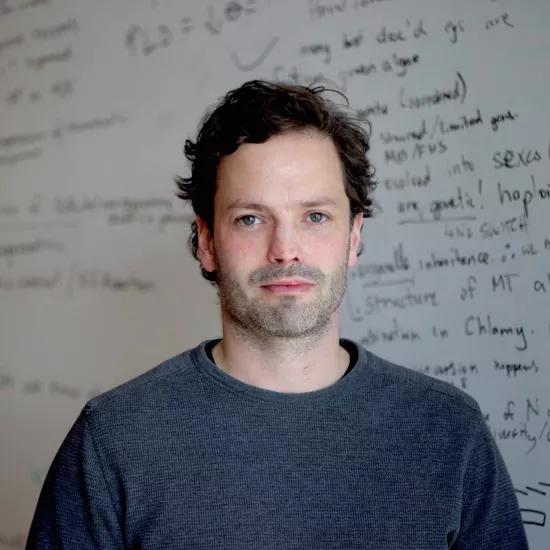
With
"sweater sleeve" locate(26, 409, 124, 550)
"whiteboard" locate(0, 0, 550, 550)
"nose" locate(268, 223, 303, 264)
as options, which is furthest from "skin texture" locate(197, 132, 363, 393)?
"whiteboard" locate(0, 0, 550, 550)

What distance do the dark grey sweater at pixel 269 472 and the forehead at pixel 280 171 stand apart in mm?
303

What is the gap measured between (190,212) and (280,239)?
0.75 m

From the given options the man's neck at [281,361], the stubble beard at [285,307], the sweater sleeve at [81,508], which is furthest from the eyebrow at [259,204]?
the sweater sleeve at [81,508]

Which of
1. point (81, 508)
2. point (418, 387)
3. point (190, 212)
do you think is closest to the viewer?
point (81, 508)

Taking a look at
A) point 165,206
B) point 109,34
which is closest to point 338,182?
point 165,206

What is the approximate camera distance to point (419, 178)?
1.48 m

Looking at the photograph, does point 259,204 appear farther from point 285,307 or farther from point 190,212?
point 190,212

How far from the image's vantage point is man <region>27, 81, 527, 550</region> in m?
1.00

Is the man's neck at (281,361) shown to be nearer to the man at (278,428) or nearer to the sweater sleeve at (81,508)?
the man at (278,428)

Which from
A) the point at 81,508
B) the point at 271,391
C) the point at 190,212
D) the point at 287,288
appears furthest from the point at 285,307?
the point at 190,212

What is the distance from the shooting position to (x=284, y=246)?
3.43ft

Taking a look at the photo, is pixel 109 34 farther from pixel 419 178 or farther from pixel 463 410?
pixel 463 410

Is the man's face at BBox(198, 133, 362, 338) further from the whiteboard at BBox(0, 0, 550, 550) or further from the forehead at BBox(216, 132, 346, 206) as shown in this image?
the whiteboard at BBox(0, 0, 550, 550)

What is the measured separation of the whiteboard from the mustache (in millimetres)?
484
